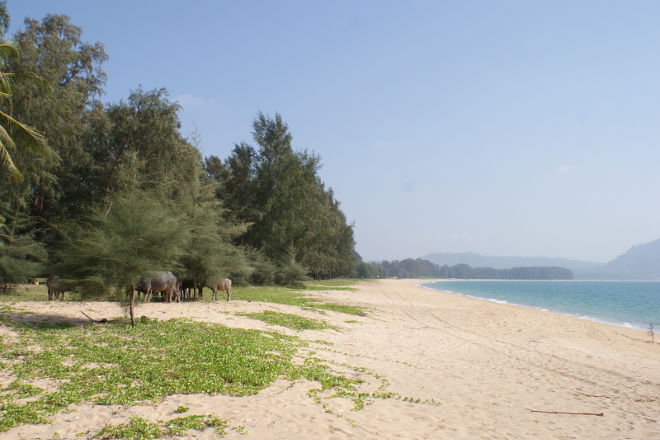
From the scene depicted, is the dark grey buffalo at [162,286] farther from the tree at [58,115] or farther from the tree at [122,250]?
the tree at [58,115]

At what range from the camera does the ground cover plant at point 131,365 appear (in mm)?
7402

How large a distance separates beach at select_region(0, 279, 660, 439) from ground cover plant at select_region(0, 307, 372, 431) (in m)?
0.41

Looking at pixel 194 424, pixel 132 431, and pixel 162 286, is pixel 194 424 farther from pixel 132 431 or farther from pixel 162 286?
pixel 162 286

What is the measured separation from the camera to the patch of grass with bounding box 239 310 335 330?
16.2 metres

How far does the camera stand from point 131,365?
9.20 metres

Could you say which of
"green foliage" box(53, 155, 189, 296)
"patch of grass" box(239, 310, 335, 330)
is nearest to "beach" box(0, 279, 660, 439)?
"patch of grass" box(239, 310, 335, 330)

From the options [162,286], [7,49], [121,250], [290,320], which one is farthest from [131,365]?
[7,49]

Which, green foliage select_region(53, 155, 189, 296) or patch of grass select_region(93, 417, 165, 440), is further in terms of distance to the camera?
green foliage select_region(53, 155, 189, 296)

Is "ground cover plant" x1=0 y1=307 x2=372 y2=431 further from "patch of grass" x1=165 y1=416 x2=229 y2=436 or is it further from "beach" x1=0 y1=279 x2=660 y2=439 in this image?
"patch of grass" x1=165 y1=416 x2=229 y2=436

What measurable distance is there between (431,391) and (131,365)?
6443mm

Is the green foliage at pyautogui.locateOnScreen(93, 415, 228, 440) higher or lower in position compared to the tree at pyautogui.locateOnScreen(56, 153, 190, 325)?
lower

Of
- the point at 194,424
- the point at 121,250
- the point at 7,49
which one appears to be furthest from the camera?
the point at 7,49

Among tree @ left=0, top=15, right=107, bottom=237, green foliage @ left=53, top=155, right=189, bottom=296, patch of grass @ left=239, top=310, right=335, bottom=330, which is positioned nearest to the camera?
green foliage @ left=53, top=155, right=189, bottom=296

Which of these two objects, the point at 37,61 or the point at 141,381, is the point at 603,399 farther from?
the point at 37,61
